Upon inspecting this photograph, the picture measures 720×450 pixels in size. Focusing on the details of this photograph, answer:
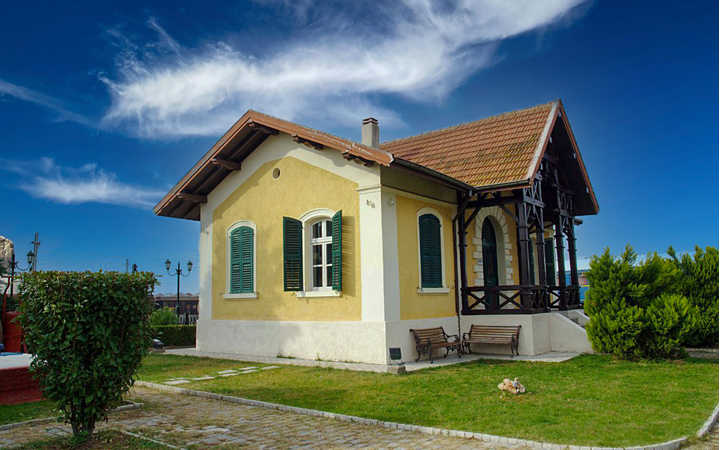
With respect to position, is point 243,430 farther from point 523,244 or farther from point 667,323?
point 523,244

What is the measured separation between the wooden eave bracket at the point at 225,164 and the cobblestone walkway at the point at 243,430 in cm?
757

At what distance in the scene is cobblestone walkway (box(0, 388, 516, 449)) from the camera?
5.73m

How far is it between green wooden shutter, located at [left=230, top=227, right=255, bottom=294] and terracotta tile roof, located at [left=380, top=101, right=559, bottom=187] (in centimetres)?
544

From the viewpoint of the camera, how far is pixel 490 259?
15.6 meters

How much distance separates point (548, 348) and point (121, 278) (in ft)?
34.7

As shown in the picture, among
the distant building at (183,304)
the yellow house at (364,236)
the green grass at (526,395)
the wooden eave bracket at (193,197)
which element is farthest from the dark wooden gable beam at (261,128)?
the distant building at (183,304)

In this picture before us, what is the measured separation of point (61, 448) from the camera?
567cm

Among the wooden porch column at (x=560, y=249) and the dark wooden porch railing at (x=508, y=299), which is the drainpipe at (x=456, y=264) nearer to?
the dark wooden porch railing at (x=508, y=299)

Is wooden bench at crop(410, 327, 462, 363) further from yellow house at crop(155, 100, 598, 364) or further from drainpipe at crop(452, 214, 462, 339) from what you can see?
drainpipe at crop(452, 214, 462, 339)

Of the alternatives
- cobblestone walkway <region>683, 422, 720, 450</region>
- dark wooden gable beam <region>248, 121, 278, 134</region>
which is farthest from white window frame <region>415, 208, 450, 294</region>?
cobblestone walkway <region>683, 422, 720, 450</region>

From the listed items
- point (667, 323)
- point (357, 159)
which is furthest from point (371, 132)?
point (667, 323)

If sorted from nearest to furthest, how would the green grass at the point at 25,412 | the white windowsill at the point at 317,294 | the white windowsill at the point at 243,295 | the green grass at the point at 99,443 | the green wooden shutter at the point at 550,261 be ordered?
the green grass at the point at 99,443
the green grass at the point at 25,412
the white windowsill at the point at 317,294
the white windowsill at the point at 243,295
the green wooden shutter at the point at 550,261

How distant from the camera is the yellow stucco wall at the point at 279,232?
12102 mm

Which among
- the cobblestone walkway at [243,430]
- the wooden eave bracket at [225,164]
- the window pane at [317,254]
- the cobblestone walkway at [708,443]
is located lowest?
the cobblestone walkway at [708,443]
